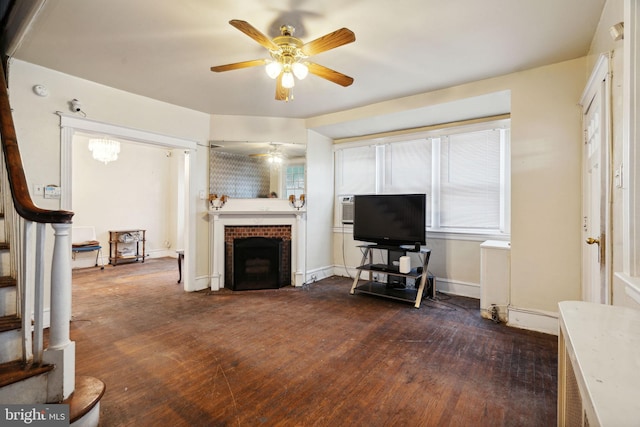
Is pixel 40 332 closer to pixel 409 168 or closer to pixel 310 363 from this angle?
→ pixel 310 363

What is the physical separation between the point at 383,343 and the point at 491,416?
102cm

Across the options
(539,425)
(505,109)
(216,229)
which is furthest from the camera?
(216,229)

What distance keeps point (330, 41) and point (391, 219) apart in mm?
2543

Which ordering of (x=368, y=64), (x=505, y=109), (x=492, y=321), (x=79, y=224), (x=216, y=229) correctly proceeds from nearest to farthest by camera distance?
(x=368, y=64) → (x=492, y=321) → (x=505, y=109) → (x=216, y=229) → (x=79, y=224)

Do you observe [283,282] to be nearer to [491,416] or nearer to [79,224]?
[491,416]

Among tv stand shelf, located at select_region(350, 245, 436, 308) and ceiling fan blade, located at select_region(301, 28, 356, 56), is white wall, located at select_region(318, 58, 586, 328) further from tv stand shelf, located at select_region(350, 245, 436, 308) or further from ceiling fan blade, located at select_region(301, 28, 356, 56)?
ceiling fan blade, located at select_region(301, 28, 356, 56)

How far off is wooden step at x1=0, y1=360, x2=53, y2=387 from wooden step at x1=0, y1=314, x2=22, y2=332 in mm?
177

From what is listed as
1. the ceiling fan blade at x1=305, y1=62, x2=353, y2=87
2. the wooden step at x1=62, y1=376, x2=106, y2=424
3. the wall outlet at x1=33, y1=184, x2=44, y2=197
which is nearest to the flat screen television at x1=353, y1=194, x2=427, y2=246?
the ceiling fan blade at x1=305, y1=62, x2=353, y2=87

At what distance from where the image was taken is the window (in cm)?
381

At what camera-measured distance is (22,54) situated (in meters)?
2.68

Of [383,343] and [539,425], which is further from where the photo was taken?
[383,343]

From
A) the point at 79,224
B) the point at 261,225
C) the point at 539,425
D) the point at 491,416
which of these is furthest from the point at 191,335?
the point at 79,224

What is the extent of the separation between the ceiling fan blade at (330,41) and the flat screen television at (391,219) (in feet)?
7.59

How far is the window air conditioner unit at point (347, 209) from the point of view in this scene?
503 centimetres
